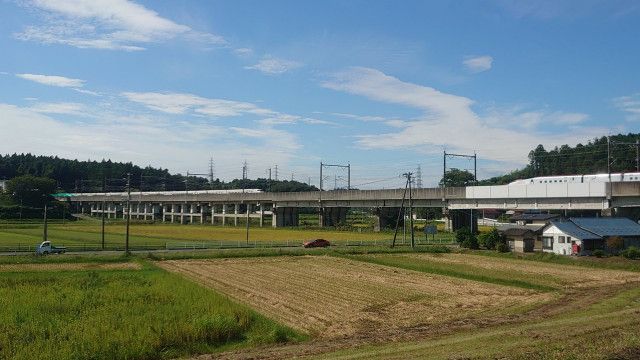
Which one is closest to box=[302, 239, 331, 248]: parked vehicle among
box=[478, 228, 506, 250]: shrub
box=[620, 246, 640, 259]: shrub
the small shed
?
box=[478, 228, 506, 250]: shrub

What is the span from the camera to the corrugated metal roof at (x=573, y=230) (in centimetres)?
4644

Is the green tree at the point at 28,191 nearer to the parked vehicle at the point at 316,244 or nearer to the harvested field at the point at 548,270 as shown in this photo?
the parked vehicle at the point at 316,244

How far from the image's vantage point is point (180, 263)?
132ft

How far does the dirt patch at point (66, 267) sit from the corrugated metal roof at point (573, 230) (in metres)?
34.9

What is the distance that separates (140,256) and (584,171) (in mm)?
129096

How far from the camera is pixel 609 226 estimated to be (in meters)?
49.1

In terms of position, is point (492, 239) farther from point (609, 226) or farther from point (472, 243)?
point (609, 226)

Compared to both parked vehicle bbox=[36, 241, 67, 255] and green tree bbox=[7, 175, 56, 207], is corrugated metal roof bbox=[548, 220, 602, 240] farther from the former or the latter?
green tree bbox=[7, 175, 56, 207]

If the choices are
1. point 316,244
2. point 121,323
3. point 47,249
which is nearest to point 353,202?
point 316,244

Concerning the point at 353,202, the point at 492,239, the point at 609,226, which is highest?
the point at 353,202

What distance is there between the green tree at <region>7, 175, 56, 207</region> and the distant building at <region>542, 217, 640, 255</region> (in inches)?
5119

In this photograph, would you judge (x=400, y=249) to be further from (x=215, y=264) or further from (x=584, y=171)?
(x=584, y=171)

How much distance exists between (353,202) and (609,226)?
49.5 m

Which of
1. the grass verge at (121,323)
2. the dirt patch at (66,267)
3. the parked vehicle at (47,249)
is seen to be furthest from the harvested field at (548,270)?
the parked vehicle at (47,249)
